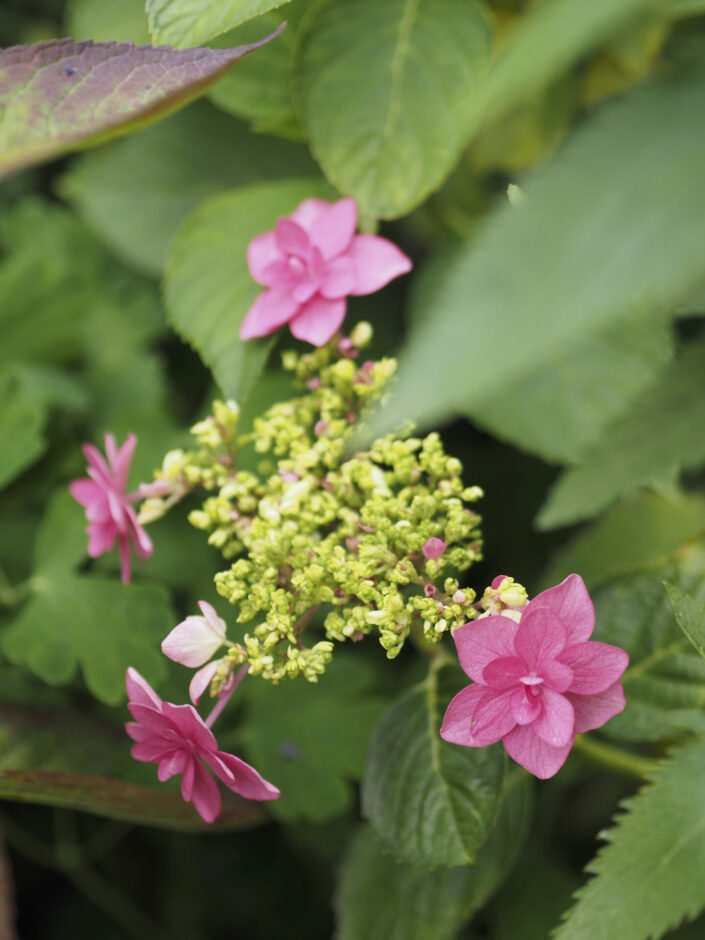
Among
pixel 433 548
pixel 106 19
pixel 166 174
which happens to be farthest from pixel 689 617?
pixel 106 19

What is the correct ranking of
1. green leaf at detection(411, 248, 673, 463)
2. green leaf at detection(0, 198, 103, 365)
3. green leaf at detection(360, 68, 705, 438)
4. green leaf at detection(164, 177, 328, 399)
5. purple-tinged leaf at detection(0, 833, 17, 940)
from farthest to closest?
green leaf at detection(0, 198, 103, 365) < green leaf at detection(411, 248, 673, 463) < green leaf at detection(164, 177, 328, 399) < purple-tinged leaf at detection(0, 833, 17, 940) < green leaf at detection(360, 68, 705, 438)

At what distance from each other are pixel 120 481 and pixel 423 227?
61 centimetres

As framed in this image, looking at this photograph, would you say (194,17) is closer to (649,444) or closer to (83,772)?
(649,444)

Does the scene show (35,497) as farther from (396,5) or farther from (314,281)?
(396,5)

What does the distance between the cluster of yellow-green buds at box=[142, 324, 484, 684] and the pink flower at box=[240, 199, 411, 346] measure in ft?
0.10

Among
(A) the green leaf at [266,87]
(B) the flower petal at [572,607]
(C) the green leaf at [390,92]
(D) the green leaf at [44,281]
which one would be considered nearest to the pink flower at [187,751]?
(B) the flower petal at [572,607]

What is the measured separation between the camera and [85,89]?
602mm

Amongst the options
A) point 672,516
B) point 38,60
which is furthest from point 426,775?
point 38,60

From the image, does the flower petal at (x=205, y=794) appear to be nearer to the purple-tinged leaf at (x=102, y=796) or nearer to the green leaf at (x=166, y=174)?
the purple-tinged leaf at (x=102, y=796)

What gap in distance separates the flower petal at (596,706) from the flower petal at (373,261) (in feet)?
1.20

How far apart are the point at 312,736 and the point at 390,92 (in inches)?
26.1

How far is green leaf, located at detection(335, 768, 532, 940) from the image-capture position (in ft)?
2.47

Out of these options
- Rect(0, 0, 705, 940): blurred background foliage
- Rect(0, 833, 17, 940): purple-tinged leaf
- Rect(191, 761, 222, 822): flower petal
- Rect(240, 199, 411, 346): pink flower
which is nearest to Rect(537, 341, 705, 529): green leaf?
Rect(0, 0, 705, 940): blurred background foliage

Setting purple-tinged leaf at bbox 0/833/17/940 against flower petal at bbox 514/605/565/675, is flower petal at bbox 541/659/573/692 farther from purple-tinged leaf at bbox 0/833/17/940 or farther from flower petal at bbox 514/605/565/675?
purple-tinged leaf at bbox 0/833/17/940
